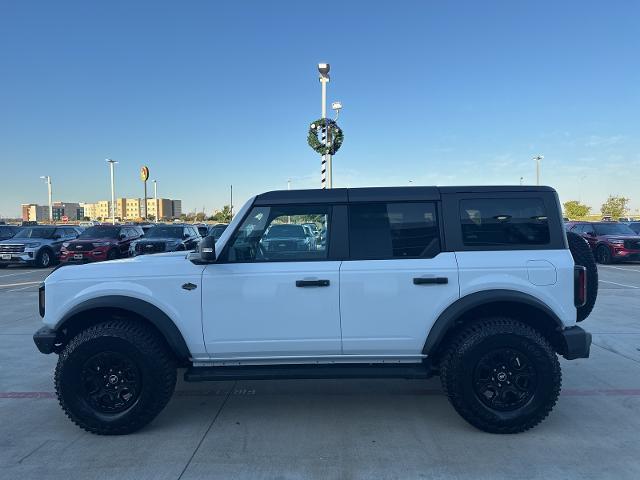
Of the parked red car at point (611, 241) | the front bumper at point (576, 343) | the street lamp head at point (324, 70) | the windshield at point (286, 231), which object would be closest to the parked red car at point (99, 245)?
the street lamp head at point (324, 70)

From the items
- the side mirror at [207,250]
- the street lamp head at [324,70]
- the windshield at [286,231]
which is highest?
the street lamp head at [324,70]

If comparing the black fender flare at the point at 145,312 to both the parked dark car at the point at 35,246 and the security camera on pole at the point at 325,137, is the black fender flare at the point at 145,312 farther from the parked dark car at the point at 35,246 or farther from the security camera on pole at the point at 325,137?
the parked dark car at the point at 35,246

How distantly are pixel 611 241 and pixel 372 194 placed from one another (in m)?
17.4

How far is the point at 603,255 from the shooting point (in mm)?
18469

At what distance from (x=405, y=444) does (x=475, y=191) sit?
2117 mm

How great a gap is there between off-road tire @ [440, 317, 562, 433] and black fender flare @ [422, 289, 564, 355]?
0.20m

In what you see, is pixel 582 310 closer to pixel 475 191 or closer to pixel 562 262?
pixel 562 262

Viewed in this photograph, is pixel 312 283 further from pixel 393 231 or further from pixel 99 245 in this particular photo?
pixel 99 245

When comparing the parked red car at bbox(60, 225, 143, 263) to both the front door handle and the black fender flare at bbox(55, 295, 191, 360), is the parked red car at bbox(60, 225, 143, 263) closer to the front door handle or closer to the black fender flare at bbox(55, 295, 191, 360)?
the black fender flare at bbox(55, 295, 191, 360)

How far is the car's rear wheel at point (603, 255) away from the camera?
18156 millimetres

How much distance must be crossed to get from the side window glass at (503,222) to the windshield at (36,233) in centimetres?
1981

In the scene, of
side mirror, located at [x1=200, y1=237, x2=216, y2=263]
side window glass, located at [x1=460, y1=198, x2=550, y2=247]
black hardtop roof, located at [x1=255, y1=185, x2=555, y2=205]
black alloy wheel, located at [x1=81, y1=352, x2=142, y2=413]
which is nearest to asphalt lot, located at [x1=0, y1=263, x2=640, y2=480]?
black alloy wheel, located at [x1=81, y1=352, x2=142, y2=413]


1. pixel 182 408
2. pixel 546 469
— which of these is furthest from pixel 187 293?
pixel 546 469

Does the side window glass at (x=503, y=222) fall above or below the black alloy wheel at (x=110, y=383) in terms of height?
above
